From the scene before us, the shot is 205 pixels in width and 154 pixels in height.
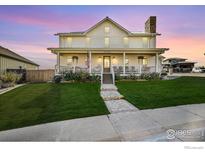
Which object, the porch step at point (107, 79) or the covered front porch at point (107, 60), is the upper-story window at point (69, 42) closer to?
the covered front porch at point (107, 60)

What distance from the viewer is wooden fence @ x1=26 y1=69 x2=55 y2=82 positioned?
16266 mm

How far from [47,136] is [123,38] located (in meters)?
15.7

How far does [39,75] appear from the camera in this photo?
16469 millimetres

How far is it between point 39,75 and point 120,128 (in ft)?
45.9

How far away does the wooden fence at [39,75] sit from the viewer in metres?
16.3

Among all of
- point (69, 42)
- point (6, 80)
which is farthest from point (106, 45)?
point (6, 80)

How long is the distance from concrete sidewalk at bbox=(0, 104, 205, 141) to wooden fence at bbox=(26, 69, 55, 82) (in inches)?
507

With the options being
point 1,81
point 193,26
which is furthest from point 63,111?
point 1,81

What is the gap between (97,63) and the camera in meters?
17.6

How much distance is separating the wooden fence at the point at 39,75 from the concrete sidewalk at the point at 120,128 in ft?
42.3

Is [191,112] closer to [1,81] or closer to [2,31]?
[2,31]
